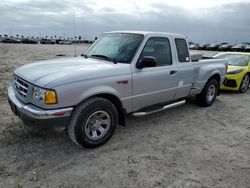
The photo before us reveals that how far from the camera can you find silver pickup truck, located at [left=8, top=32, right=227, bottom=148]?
10.5ft

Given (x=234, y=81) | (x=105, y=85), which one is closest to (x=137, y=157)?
(x=105, y=85)

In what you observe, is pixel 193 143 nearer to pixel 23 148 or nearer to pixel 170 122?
pixel 170 122

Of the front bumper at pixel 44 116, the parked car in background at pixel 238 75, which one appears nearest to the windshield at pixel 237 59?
the parked car in background at pixel 238 75

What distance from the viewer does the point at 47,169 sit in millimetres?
3131

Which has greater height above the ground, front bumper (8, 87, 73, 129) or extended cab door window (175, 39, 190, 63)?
extended cab door window (175, 39, 190, 63)

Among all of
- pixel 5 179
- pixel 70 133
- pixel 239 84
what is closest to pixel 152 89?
pixel 70 133

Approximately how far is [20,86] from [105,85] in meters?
1.40

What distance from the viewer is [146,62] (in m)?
3.93

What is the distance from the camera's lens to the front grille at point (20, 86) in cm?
345

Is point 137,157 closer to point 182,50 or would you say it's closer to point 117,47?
point 117,47

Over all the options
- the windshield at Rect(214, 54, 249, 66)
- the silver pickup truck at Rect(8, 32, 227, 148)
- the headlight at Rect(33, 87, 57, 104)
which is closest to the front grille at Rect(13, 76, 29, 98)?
the silver pickup truck at Rect(8, 32, 227, 148)

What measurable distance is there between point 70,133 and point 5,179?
40.7 inches

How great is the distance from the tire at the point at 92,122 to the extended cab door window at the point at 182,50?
2156 millimetres

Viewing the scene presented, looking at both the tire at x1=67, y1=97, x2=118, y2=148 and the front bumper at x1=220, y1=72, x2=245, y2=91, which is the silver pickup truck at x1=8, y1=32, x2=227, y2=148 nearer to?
the tire at x1=67, y1=97, x2=118, y2=148
